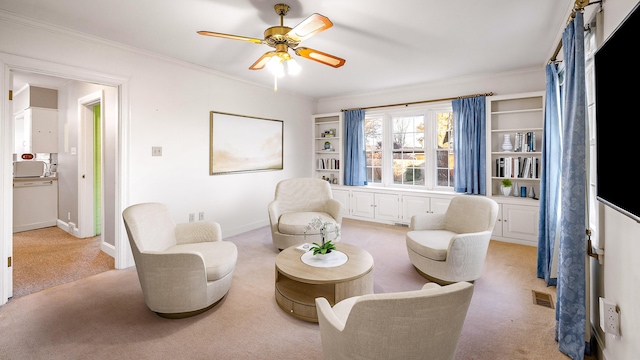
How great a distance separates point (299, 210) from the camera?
4352 mm

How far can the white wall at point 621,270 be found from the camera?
1390 millimetres

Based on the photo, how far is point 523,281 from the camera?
298 cm

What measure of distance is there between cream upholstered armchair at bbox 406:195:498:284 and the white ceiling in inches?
70.0

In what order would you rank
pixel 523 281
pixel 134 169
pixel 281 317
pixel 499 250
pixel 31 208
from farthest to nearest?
pixel 31 208 < pixel 499 250 < pixel 134 169 < pixel 523 281 < pixel 281 317

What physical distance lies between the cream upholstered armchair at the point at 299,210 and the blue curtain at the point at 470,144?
221 centimetres

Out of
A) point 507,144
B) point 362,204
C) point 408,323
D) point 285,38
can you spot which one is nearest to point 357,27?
point 285,38

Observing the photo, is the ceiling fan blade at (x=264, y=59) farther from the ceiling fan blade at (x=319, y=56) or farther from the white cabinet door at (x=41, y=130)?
the white cabinet door at (x=41, y=130)

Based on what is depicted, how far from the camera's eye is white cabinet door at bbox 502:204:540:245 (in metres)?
4.05

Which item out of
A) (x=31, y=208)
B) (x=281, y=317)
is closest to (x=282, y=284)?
(x=281, y=317)

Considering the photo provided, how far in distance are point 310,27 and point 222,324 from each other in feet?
7.65

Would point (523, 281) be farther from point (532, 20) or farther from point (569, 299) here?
point (532, 20)

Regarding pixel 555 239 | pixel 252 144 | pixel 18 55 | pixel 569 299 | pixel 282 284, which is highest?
pixel 18 55

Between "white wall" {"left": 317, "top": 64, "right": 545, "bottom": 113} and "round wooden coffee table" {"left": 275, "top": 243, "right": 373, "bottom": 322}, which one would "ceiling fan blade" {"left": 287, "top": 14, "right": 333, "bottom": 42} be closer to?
"round wooden coffee table" {"left": 275, "top": 243, "right": 373, "bottom": 322}

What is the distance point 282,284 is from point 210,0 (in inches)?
97.2
